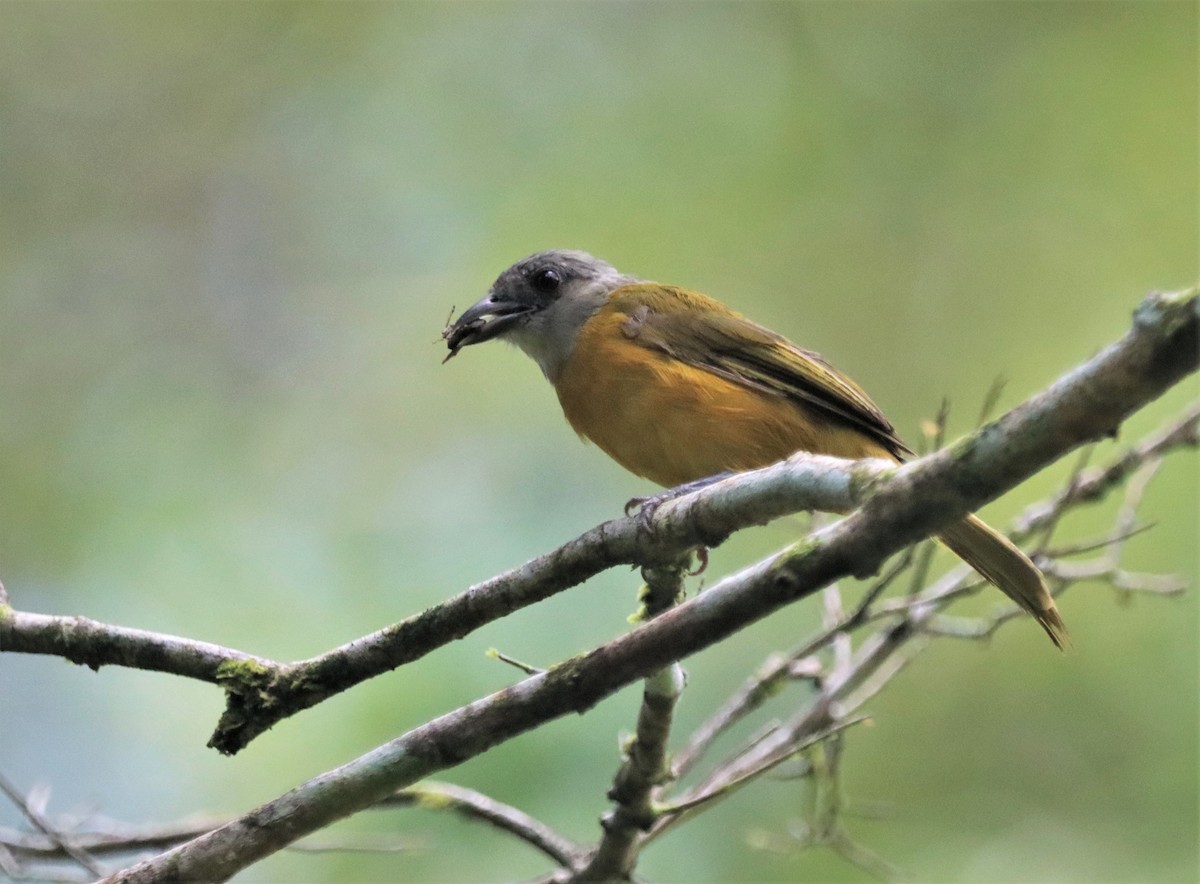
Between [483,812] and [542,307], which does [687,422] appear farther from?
[483,812]

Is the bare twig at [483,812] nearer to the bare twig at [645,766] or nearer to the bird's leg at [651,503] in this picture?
the bare twig at [645,766]

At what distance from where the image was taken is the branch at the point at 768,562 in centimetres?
160

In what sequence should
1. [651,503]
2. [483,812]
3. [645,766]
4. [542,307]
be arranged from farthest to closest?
[542,307] → [483,812] → [645,766] → [651,503]

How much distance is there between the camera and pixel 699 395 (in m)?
3.78

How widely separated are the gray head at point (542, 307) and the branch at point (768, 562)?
196 cm

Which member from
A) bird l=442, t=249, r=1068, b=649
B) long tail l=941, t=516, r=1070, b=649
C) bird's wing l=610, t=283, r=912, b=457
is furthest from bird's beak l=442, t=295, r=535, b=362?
long tail l=941, t=516, r=1070, b=649

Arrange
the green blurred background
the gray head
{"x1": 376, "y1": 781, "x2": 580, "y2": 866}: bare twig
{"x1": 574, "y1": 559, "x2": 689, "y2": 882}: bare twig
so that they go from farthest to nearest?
the green blurred background → the gray head → {"x1": 376, "y1": 781, "x2": 580, "y2": 866}: bare twig → {"x1": 574, "y1": 559, "x2": 689, "y2": 882}: bare twig

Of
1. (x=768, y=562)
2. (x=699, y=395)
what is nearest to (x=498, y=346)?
(x=699, y=395)

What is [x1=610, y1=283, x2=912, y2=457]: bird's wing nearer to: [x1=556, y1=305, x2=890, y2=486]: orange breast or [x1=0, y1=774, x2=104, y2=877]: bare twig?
[x1=556, y1=305, x2=890, y2=486]: orange breast

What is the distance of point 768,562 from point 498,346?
5876 mm

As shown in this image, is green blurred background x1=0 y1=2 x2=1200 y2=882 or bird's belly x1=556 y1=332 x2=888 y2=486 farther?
green blurred background x1=0 y1=2 x2=1200 y2=882

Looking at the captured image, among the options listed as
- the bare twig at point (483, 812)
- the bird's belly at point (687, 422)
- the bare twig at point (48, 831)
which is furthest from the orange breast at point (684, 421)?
the bare twig at point (48, 831)

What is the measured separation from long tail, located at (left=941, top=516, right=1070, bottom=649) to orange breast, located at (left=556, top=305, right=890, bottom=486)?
0.57 metres

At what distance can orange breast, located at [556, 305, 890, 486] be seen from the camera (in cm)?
375
